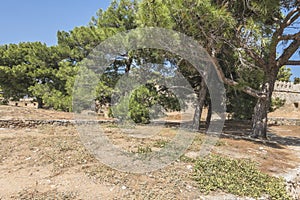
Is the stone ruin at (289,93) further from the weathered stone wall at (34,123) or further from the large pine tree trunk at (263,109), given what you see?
the weathered stone wall at (34,123)

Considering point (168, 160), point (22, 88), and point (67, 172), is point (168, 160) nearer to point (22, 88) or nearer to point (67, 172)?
point (67, 172)

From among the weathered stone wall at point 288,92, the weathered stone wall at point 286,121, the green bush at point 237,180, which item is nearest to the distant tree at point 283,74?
the weathered stone wall at point 288,92

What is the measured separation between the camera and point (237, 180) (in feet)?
9.47

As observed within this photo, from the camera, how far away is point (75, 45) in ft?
34.8

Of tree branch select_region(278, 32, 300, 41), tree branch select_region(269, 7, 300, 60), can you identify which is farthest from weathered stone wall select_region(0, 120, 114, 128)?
tree branch select_region(278, 32, 300, 41)

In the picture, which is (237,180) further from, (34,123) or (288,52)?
(34,123)

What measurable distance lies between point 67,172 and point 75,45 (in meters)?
8.94

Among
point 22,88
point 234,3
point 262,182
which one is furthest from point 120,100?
point 22,88

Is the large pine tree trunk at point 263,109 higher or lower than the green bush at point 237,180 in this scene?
higher

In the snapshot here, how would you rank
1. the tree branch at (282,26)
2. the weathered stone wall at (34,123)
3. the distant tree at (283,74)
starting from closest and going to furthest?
the weathered stone wall at (34,123) < the tree branch at (282,26) < the distant tree at (283,74)

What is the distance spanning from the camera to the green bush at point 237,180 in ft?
8.63

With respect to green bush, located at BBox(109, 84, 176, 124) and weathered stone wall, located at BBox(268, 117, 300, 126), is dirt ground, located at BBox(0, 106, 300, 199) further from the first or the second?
weathered stone wall, located at BBox(268, 117, 300, 126)

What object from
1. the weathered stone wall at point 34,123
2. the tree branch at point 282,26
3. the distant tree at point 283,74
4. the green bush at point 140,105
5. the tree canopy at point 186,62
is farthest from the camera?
the distant tree at point 283,74

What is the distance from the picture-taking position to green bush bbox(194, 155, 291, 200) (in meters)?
2.63
